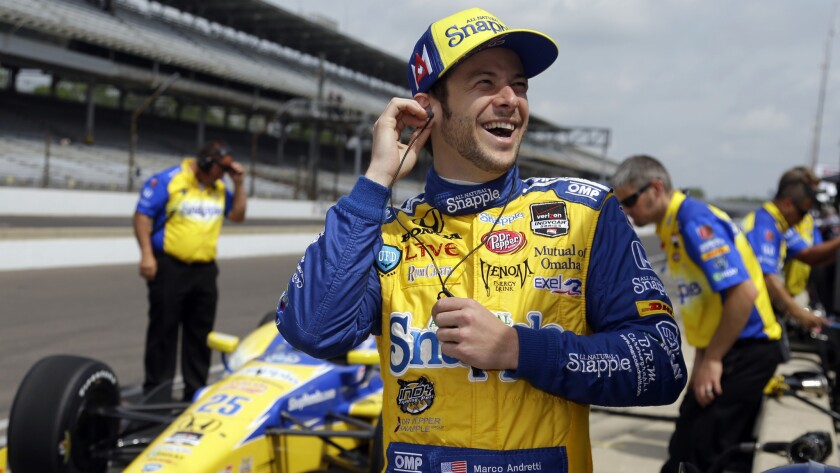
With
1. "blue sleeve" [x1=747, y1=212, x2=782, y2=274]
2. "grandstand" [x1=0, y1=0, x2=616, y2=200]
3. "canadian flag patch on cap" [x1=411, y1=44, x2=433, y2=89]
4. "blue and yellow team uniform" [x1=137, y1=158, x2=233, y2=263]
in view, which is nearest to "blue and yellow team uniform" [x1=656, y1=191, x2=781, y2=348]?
"blue sleeve" [x1=747, y1=212, x2=782, y2=274]

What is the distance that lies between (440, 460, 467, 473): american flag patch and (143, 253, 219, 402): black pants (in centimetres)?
446

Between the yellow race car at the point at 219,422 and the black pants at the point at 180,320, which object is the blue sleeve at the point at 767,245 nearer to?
the yellow race car at the point at 219,422

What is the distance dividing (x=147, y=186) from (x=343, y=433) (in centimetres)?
301

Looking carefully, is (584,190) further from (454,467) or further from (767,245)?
(767,245)

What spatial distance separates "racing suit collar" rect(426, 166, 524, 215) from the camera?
1927 mm

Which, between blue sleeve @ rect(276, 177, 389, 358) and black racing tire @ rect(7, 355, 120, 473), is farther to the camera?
black racing tire @ rect(7, 355, 120, 473)

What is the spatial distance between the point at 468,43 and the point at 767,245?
3.69 metres

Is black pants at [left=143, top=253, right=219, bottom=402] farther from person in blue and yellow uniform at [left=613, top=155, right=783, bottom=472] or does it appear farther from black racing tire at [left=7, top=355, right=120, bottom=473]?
person in blue and yellow uniform at [left=613, top=155, right=783, bottom=472]

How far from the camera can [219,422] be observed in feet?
12.1

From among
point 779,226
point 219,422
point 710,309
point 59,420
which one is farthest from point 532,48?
point 779,226

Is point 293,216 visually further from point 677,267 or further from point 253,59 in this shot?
point 677,267

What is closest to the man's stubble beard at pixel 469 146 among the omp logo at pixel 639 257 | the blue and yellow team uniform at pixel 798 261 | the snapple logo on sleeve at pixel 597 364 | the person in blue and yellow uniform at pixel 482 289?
the person in blue and yellow uniform at pixel 482 289

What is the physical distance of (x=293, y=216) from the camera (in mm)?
31734

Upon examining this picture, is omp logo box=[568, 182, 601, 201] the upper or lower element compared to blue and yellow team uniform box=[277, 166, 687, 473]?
upper
